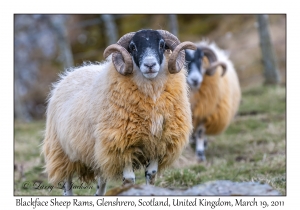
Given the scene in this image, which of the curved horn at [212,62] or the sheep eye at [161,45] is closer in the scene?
the sheep eye at [161,45]

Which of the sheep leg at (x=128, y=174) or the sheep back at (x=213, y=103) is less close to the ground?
the sheep back at (x=213, y=103)

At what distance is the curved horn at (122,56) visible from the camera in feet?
23.6

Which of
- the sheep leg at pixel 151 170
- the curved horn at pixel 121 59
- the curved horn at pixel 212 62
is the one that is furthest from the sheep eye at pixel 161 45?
the curved horn at pixel 212 62

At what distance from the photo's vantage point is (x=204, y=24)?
24.5m

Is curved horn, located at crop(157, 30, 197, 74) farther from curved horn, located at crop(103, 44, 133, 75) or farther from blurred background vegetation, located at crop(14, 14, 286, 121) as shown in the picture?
blurred background vegetation, located at crop(14, 14, 286, 121)

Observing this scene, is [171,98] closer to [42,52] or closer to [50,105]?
[50,105]

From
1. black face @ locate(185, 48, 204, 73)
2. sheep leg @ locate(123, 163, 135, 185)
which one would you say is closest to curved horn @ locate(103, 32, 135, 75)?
sheep leg @ locate(123, 163, 135, 185)

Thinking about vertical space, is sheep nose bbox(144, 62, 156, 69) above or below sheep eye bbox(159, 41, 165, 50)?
below

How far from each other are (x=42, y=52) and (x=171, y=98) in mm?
22801

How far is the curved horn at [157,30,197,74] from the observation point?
7.30 metres

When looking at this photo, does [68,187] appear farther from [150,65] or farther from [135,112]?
[150,65]

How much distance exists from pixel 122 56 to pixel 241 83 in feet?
48.8

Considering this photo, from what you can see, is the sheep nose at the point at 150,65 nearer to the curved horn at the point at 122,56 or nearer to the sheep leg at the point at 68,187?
the curved horn at the point at 122,56

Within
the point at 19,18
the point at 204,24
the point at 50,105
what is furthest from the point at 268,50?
the point at 19,18
